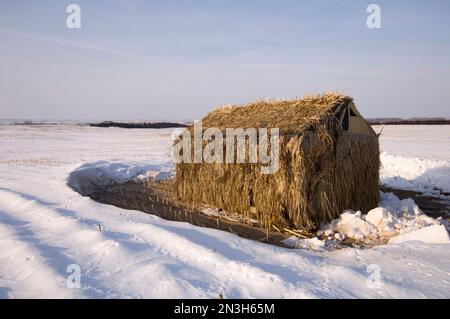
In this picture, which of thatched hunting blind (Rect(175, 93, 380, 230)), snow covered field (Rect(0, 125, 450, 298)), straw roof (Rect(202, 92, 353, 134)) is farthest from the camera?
straw roof (Rect(202, 92, 353, 134))

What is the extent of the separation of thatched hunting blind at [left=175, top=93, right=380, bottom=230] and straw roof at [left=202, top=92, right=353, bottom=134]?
2 centimetres

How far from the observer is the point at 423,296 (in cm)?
394

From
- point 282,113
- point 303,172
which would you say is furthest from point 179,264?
point 282,113

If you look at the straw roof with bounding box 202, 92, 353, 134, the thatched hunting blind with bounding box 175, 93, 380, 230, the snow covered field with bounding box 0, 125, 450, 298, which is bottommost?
the snow covered field with bounding box 0, 125, 450, 298

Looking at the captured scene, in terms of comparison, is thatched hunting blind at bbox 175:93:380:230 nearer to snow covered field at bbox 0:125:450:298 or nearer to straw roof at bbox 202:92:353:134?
straw roof at bbox 202:92:353:134

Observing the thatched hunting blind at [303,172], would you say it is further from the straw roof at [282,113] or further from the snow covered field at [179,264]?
the snow covered field at [179,264]

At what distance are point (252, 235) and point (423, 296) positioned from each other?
3.59 meters

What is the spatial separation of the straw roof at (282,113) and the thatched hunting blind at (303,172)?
0.02 m

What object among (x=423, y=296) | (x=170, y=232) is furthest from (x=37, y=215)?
(x=423, y=296)

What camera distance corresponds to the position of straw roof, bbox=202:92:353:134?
7.78m

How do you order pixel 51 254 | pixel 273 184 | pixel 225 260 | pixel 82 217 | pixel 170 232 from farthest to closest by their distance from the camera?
pixel 273 184
pixel 82 217
pixel 170 232
pixel 51 254
pixel 225 260

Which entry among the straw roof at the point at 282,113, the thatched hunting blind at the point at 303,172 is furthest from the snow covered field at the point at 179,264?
the straw roof at the point at 282,113

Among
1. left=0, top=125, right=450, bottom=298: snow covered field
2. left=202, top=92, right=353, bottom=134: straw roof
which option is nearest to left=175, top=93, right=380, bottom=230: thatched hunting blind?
left=202, top=92, right=353, bottom=134: straw roof
